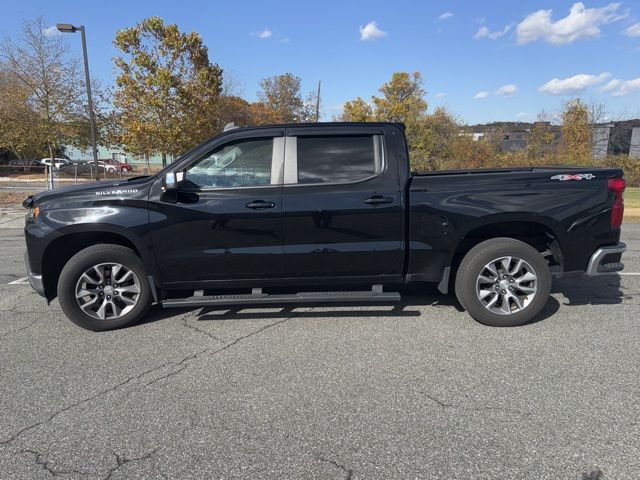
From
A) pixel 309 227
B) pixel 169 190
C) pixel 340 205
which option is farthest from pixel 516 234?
pixel 169 190

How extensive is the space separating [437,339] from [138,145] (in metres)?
20.1

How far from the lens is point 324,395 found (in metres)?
3.18

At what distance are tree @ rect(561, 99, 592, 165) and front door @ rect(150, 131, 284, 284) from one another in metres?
21.8

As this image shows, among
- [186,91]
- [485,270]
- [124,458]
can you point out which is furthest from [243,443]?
[186,91]

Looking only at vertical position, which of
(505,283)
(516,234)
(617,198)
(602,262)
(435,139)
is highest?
(435,139)

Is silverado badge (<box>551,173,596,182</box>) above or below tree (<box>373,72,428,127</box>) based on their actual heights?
below

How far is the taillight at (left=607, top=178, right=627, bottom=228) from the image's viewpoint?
4316 mm

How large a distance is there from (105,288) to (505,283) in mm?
3811

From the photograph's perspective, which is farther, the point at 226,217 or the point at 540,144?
the point at 540,144

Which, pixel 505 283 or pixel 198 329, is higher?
pixel 505 283

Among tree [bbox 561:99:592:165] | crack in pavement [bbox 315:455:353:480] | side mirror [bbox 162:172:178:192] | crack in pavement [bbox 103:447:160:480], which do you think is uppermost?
tree [bbox 561:99:592:165]

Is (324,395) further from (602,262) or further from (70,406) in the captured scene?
(602,262)

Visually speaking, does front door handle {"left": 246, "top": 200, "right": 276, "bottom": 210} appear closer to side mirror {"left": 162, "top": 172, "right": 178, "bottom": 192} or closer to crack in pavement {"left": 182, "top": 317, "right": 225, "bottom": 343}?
side mirror {"left": 162, "top": 172, "right": 178, "bottom": 192}

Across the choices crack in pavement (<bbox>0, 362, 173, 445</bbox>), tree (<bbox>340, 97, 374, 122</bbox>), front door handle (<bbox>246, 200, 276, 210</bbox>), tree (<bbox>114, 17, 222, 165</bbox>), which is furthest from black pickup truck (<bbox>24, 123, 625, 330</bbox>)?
tree (<bbox>340, 97, 374, 122</bbox>)
